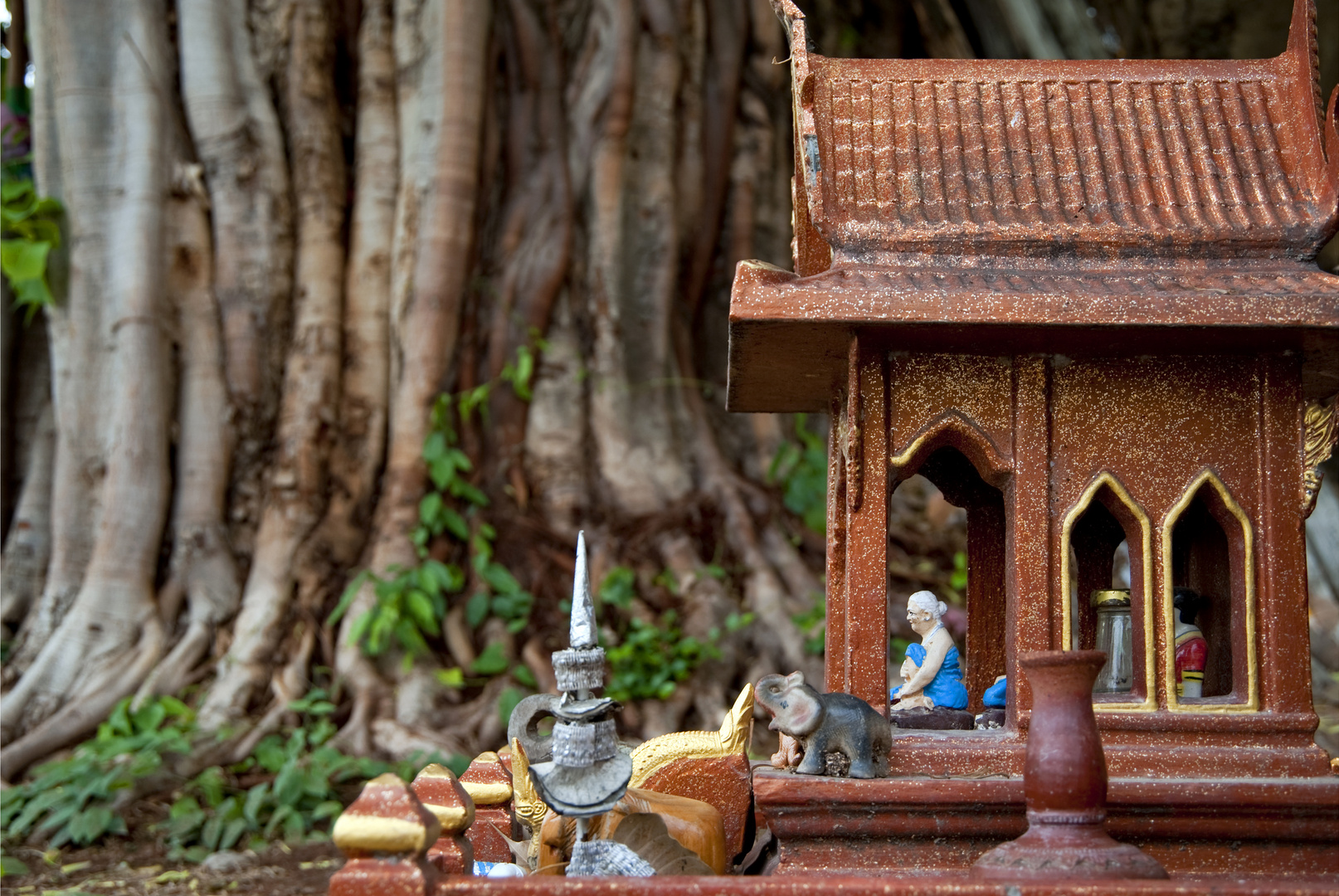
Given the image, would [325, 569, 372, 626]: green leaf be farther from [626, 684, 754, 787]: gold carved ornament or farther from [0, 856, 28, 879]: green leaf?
[626, 684, 754, 787]: gold carved ornament

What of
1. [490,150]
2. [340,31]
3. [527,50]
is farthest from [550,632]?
[340,31]

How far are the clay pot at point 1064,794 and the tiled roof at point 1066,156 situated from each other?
134 centimetres

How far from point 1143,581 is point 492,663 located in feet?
15.3

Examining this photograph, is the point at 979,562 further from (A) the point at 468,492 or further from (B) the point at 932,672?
(A) the point at 468,492

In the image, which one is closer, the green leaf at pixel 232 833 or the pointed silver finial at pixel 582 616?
the pointed silver finial at pixel 582 616

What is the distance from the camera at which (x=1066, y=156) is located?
3992 mm

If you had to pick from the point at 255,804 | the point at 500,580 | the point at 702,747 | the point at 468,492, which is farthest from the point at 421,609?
the point at 702,747

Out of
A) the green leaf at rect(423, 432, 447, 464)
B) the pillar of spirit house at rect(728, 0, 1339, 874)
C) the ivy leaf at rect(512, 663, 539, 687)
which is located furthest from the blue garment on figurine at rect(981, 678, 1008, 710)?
the green leaf at rect(423, 432, 447, 464)

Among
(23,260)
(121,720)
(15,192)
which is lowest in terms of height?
(121,720)

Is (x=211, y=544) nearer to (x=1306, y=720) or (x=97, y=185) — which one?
(x=97, y=185)

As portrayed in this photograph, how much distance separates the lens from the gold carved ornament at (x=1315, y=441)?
371cm

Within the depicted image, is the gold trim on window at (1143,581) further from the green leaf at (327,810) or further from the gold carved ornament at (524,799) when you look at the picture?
the green leaf at (327,810)

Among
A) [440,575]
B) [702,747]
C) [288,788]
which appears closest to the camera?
[702,747]

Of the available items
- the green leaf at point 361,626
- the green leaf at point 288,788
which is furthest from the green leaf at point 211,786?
the green leaf at point 361,626
